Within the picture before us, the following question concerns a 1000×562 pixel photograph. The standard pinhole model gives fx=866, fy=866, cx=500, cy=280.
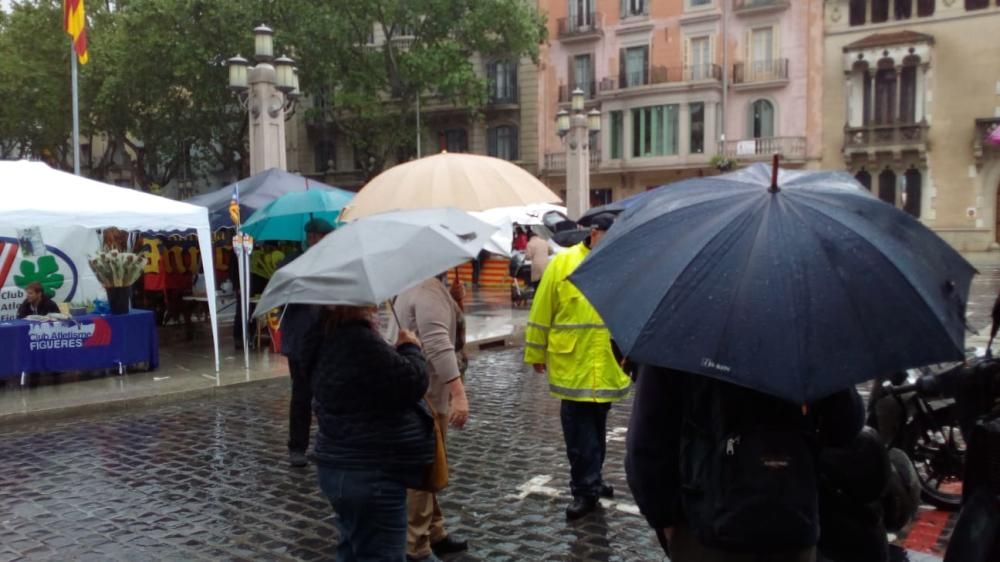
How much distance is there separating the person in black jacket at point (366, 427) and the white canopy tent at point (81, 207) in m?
8.17

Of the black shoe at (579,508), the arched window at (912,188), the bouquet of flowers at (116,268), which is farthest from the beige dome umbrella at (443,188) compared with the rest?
the arched window at (912,188)

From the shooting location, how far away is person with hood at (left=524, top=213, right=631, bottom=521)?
5.25 metres

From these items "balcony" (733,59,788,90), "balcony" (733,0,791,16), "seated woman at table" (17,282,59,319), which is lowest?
"seated woman at table" (17,282,59,319)

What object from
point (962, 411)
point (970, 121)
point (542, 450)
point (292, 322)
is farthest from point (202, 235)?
point (970, 121)

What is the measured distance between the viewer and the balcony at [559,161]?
3906 cm

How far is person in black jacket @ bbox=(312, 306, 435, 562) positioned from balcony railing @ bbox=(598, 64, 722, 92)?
35446 millimetres

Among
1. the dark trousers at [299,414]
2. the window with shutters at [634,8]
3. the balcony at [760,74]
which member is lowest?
the dark trousers at [299,414]

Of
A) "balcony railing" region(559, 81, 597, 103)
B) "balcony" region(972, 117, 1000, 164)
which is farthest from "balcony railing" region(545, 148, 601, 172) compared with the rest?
"balcony" region(972, 117, 1000, 164)

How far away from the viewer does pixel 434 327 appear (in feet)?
14.8

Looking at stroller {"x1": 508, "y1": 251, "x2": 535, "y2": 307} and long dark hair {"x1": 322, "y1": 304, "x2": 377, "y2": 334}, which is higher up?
long dark hair {"x1": 322, "y1": 304, "x2": 377, "y2": 334}

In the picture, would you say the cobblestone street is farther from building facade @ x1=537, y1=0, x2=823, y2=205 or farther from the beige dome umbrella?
building facade @ x1=537, y1=0, x2=823, y2=205

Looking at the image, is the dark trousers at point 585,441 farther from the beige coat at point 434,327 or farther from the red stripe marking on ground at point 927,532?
the red stripe marking on ground at point 927,532

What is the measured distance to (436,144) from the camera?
138ft

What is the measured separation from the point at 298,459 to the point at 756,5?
33.6 m
